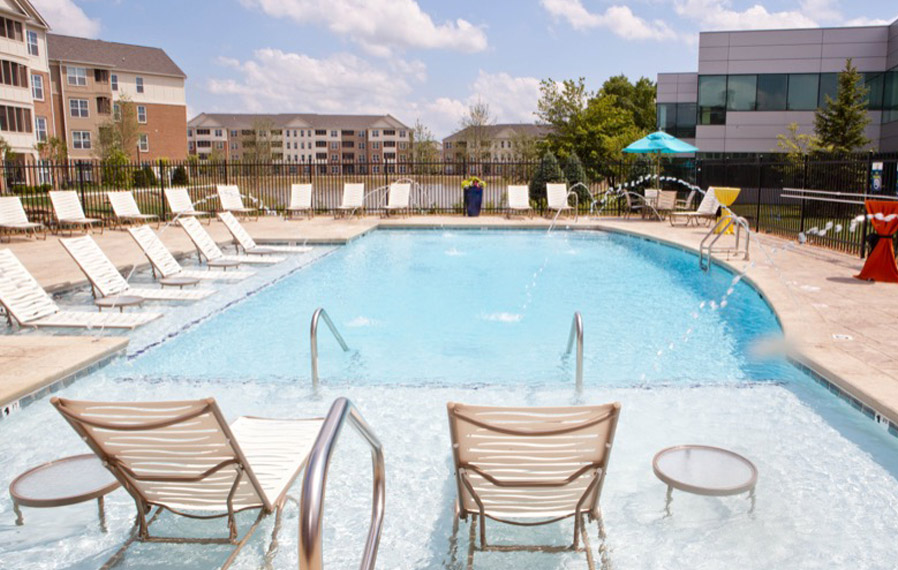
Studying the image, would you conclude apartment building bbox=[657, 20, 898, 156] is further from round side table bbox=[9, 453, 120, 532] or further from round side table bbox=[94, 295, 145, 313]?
round side table bbox=[9, 453, 120, 532]

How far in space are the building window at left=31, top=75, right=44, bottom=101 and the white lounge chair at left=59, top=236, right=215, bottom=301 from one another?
137ft

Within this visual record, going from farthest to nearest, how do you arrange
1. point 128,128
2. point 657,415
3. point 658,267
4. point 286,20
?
point 128,128 → point 286,20 → point 658,267 → point 657,415

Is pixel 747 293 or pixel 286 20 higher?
pixel 286 20

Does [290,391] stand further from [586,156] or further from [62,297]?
[586,156]

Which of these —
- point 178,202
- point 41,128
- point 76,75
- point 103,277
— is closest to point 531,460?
point 103,277

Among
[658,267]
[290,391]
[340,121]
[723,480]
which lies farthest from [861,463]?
[340,121]

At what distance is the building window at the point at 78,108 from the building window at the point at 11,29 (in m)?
16.5

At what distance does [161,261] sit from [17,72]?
3512 centimetres

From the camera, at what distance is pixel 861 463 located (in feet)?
14.9

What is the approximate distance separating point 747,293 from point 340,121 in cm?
13639

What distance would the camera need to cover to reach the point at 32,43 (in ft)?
138

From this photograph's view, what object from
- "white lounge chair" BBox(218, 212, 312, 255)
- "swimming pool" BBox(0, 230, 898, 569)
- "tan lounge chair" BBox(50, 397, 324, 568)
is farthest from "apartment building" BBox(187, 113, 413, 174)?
"tan lounge chair" BBox(50, 397, 324, 568)

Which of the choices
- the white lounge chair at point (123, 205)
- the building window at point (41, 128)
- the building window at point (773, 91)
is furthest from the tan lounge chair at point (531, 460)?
the building window at point (41, 128)

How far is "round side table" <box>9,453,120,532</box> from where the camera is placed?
3.60 meters
